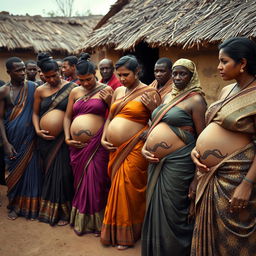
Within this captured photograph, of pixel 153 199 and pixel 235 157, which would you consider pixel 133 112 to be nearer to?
pixel 153 199

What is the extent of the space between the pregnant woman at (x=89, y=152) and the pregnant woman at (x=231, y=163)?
Result: 1.72 meters

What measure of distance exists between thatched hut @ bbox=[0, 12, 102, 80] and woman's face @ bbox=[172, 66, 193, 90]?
375 inches

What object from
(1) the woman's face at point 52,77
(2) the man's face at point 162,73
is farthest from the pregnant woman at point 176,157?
(1) the woman's face at point 52,77

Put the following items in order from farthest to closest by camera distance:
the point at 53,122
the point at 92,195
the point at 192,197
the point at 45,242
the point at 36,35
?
the point at 36,35 → the point at 53,122 → the point at 92,195 → the point at 45,242 → the point at 192,197

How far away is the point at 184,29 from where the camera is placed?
5777 millimetres

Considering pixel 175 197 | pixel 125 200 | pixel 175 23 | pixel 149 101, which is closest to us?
pixel 175 197

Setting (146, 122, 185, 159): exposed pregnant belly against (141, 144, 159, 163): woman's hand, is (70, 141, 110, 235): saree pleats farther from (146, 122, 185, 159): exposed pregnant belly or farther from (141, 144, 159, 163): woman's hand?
(146, 122, 185, 159): exposed pregnant belly

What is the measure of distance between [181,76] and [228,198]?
1254 millimetres

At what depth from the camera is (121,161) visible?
144 inches

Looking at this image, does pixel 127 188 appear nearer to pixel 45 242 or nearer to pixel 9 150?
pixel 45 242

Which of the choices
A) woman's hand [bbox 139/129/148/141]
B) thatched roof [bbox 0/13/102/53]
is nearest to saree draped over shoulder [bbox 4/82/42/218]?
woman's hand [bbox 139/129/148/141]

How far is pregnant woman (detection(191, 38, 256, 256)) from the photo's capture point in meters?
2.31

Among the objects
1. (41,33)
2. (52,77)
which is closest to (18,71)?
(52,77)

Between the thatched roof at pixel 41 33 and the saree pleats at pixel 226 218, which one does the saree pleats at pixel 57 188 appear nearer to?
the saree pleats at pixel 226 218
